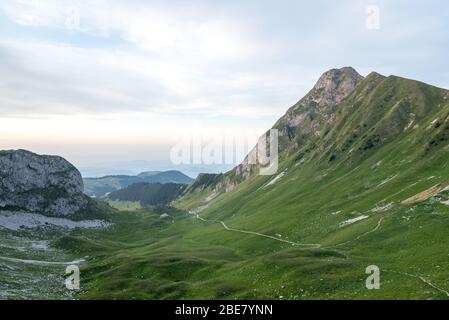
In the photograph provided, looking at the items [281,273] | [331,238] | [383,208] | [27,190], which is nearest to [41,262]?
[281,273]

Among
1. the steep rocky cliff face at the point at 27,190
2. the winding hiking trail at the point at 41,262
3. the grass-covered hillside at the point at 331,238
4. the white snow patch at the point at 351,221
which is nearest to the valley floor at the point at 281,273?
the grass-covered hillside at the point at 331,238

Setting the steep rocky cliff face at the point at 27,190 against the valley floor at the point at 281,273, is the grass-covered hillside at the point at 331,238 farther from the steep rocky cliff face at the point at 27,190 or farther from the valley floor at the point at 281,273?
the steep rocky cliff face at the point at 27,190

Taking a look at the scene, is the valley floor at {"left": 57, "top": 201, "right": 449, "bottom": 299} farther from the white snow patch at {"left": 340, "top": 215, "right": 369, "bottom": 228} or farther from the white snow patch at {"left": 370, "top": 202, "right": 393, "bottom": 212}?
the white snow patch at {"left": 340, "top": 215, "right": 369, "bottom": 228}

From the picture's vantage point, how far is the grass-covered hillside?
190 feet

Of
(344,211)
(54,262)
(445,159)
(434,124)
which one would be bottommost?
(54,262)

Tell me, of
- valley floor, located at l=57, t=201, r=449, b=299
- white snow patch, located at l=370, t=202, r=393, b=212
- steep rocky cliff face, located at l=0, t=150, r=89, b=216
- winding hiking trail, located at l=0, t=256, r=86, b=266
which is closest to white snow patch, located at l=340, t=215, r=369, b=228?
white snow patch, located at l=370, t=202, r=393, b=212

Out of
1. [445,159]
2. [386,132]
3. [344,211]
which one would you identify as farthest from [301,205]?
[386,132]

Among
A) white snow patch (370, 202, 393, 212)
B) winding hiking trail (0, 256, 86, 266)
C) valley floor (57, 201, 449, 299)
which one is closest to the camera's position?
valley floor (57, 201, 449, 299)

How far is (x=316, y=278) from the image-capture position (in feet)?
193

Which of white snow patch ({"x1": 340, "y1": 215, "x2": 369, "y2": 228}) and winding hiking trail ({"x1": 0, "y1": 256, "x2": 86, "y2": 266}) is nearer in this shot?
winding hiking trail ({"x1": 0, "y1": 256, "x2": 86, "y2": 266})

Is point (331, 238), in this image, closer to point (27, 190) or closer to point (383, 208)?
point (383, 208)

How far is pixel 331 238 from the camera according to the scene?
9206 cm
